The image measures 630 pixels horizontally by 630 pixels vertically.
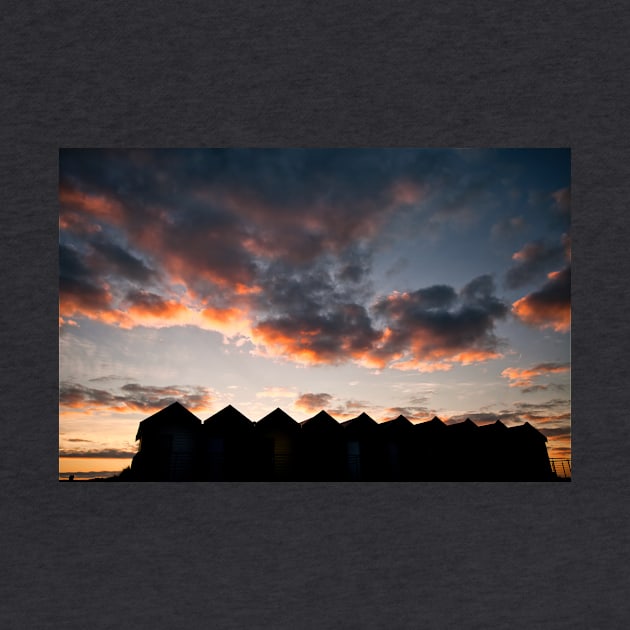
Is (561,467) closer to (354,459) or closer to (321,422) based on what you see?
→ (354,459)

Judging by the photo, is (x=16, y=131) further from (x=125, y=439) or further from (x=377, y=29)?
(x=377, y=29)

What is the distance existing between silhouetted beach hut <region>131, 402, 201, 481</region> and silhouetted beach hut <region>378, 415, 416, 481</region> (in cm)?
159

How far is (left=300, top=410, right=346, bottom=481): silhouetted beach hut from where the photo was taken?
553 centimetres

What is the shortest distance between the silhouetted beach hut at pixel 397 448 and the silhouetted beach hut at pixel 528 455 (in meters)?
0.83

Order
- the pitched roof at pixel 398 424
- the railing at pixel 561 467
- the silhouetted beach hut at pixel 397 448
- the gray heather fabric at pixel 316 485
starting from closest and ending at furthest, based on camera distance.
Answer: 1. the gray heather fabric at pixel 316 485
2. the railing at pixel 561 467
3. the silhouetted beach hut at pixel 397 448
4. the pitched roof at pixel 398 424

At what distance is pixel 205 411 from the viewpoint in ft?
18.4

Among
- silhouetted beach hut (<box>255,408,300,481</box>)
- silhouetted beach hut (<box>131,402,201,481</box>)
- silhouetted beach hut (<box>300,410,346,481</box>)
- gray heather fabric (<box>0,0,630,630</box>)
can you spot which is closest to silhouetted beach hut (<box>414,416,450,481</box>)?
gray heather fabric (<box>0,0,630,630</box>)

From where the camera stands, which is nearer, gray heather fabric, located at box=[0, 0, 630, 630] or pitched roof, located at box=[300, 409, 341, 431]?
gray heather fabric, located at box=[0, 0, 630, 630]

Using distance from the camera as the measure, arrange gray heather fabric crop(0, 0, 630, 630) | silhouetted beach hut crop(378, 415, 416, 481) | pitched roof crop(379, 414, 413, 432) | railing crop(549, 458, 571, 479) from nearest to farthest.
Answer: gray heather fabric crop(0, 0, 630, 630), railing crop(549, 458, 571, 479), silhouetted beach hut crop(378, 415, 416, 481), pitched roof crop(379, 414, 413, 432)

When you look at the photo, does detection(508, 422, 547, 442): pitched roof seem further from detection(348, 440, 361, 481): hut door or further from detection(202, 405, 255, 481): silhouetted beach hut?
detection(202, 405, 255, 481): silhouetted beach hut

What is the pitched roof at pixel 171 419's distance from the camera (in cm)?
557

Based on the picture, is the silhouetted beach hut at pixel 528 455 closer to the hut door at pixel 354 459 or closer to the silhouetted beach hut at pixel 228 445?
the hut door at pixel 354 459

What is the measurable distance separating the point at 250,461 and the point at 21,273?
251cm

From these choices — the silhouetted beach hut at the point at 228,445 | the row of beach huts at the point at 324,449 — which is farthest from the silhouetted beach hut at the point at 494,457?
the silhouetted beach hut at the point at 228,445
